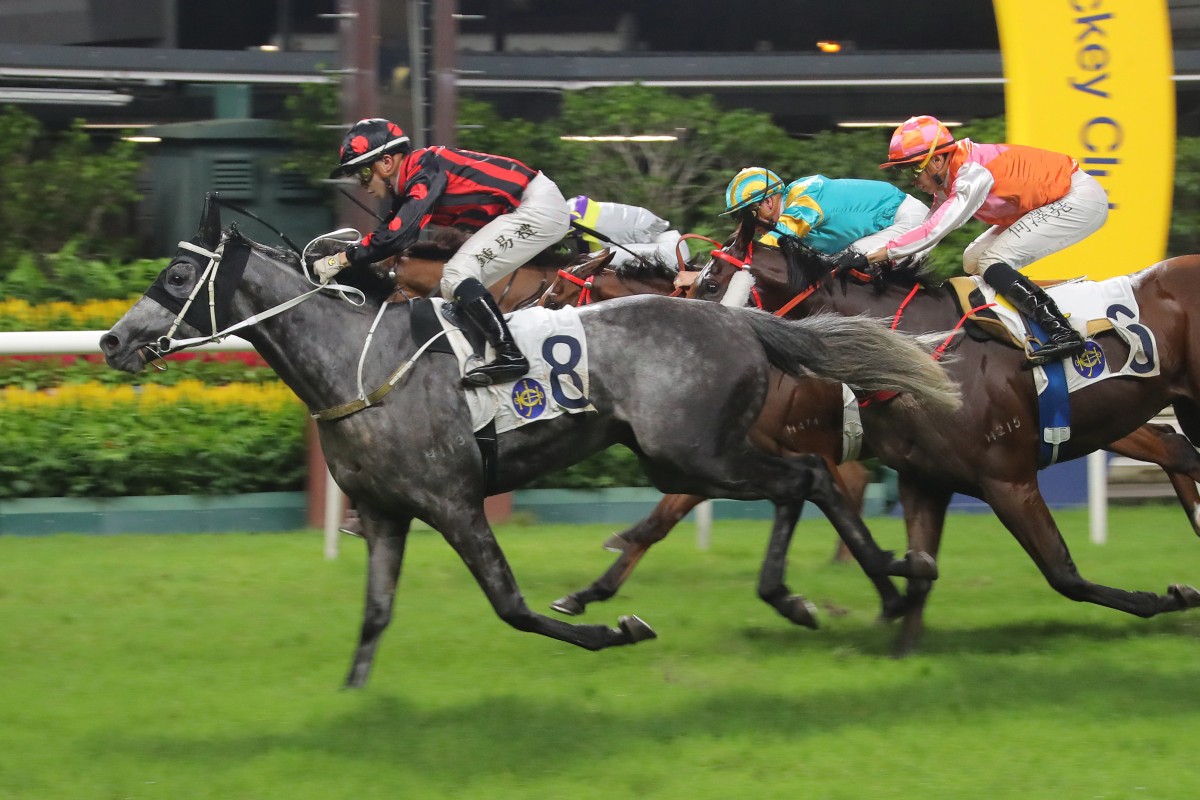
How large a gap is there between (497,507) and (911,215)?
270cm

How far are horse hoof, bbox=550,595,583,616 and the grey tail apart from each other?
1.37 m

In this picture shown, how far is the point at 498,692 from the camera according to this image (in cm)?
484

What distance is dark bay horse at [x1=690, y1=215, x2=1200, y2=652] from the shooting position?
5352 mm

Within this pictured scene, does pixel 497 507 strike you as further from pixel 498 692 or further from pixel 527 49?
pixel 527 49

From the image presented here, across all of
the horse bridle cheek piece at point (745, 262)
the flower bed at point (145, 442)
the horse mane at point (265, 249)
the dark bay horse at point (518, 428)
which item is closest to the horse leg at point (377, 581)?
the dark bay horse at point (518, 428)

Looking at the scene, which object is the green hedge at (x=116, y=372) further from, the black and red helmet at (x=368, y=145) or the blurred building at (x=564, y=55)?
the blurred building at (x=564, y=55)

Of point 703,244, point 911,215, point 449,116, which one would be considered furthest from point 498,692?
point 703,244

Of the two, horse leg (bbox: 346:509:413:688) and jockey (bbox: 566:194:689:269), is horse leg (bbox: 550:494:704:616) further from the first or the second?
jockey (bbox: 566:194:689:269)

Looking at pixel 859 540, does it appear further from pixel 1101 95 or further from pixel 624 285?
pixel 1101 95

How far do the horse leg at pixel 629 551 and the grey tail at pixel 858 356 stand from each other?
100 cm

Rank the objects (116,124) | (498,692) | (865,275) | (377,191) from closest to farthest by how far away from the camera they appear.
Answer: (498,692) → (377,191) → (865,275) → (116,124)

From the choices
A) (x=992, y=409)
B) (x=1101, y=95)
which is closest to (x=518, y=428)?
(x=992, y=409)

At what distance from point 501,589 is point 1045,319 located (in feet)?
7.30

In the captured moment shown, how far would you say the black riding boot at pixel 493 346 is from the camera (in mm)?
4887
